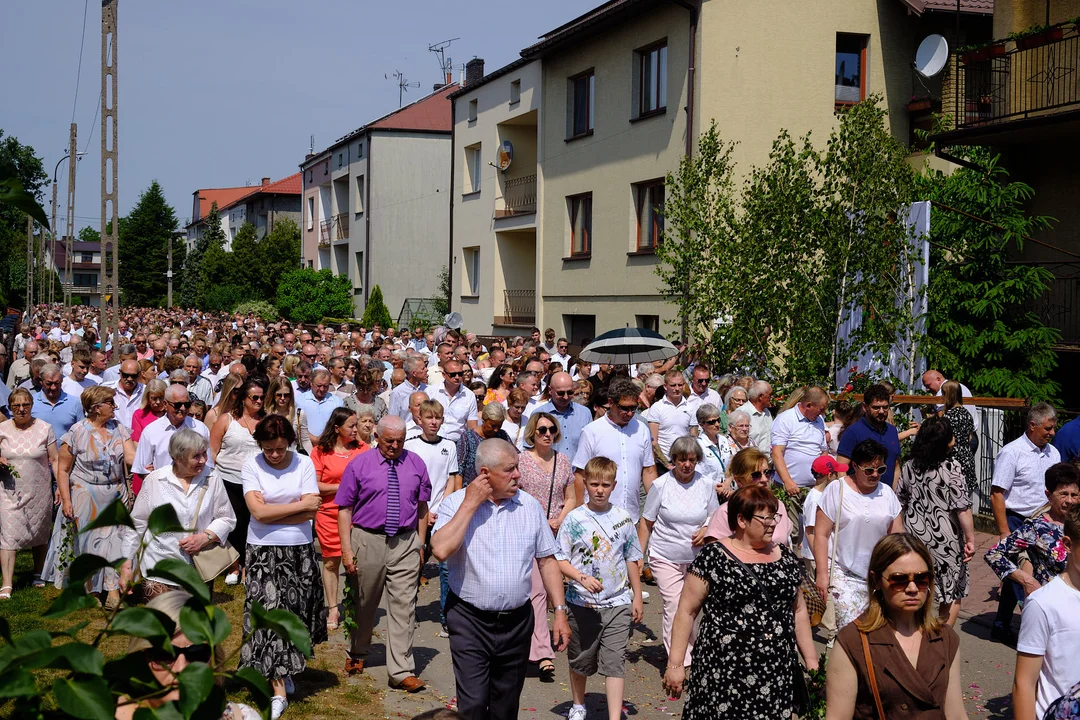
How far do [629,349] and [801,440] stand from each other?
6.12m

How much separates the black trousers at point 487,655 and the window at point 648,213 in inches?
725

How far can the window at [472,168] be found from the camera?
3494 cm

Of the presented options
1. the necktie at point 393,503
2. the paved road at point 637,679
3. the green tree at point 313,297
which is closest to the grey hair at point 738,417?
the paved road at point 637,679

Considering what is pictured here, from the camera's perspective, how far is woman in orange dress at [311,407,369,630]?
8.98 metres

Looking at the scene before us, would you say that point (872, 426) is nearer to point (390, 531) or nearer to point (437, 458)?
point (437, 458)

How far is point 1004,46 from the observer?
59.4 feet

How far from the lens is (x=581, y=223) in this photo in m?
27.9

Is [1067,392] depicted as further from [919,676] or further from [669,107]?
[919,676]

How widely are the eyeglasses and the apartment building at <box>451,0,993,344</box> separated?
1472cm

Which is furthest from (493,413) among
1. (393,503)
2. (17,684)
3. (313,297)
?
(313,297)

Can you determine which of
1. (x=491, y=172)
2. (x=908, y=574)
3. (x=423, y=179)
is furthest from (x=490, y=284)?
(x=908, y=574)

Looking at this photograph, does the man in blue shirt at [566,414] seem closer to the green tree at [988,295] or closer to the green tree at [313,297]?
the green tree at [988,295]

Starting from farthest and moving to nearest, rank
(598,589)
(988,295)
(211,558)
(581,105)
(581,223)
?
1. (581,223)
2. (581,105)
3. (988,295)
4. (211,558)
5. (598,589)

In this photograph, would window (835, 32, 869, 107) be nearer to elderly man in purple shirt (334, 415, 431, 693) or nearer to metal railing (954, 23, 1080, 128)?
metal railing (954, 23, 1080, 128)
